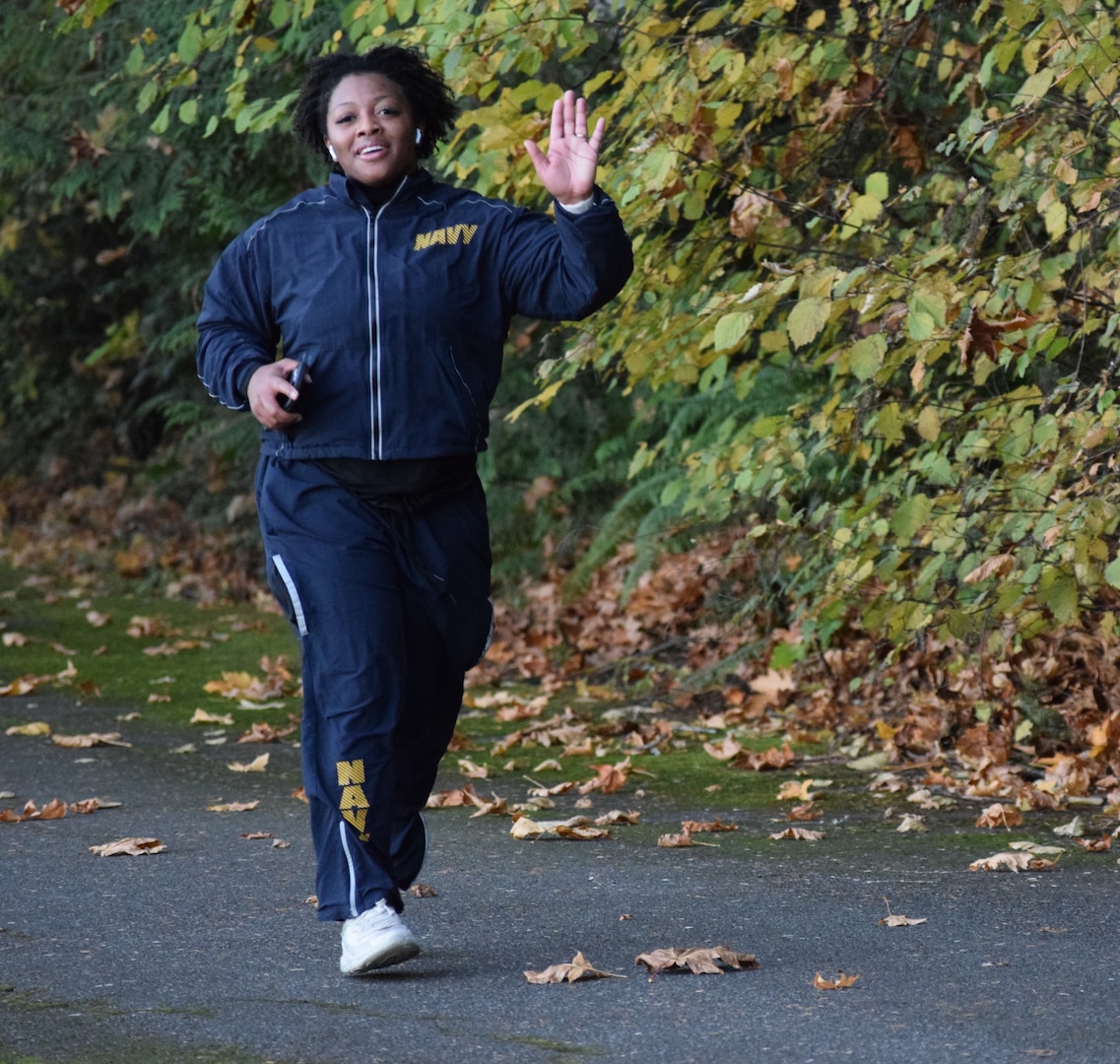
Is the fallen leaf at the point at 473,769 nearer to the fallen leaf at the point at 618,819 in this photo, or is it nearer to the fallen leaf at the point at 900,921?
the fallen leaf at the point at 618,819

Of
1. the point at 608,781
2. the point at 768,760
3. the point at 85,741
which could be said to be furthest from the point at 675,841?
the point at 85,741

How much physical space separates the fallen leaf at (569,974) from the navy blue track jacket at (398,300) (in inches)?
47.2

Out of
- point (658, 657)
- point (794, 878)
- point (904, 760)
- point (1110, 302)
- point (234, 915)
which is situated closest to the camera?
point (234, 915)

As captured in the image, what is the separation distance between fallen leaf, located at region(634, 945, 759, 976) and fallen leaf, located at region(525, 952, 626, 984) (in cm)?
10

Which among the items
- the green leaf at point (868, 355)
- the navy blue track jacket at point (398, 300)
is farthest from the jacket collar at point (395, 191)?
the green leaf at point (868, 355)

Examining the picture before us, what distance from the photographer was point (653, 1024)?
3.32m

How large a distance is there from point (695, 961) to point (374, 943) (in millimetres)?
723

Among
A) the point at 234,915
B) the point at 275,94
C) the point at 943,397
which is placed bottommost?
Result: the point at 234,915

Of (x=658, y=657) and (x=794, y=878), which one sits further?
(x=658, y=657)

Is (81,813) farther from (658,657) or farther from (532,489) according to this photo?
(532,489)

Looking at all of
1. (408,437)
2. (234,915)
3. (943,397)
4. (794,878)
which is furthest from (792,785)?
(408,437)

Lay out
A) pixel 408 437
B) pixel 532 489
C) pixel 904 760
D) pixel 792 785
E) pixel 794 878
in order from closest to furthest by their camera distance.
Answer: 1. pixel 408 437
2. pixel 794 878
3. pixel 792 785
4. pixel 904 760
5. pixel 532 489

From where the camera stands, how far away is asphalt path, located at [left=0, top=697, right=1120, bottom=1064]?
10.6 feet

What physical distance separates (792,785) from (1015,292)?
6.65 feet
